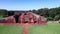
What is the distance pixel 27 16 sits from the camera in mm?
17828

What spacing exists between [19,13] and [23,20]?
930 mm

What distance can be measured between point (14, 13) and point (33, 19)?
2161mm

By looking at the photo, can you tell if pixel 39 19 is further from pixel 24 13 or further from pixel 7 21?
pixel 7 21

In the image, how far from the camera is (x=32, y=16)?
1781cm

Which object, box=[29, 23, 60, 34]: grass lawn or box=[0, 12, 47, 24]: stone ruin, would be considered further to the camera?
box=[0, 12, 47, 24]: stone ruin

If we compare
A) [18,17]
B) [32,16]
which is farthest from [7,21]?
[32,16]

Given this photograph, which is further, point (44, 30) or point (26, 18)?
point (26, 18)

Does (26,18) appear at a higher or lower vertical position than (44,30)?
lower

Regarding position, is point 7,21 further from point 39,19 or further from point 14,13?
point 39,19

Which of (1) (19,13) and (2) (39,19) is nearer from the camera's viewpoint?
(2) (39,19)

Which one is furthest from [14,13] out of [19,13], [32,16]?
[32,16]

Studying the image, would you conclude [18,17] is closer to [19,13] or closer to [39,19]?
[19,13]

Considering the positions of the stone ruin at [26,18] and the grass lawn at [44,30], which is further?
the stone ruin at [26,18]

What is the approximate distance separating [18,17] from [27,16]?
3.53 ft
